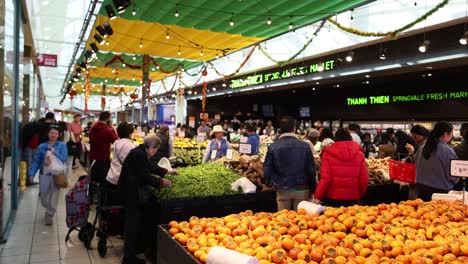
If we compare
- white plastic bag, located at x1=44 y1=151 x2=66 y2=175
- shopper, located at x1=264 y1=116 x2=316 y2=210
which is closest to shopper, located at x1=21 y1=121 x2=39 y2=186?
white plastic bag, located at x1=44 y1=151 x2=66 y2=175

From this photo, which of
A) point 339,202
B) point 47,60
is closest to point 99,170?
point 339,202

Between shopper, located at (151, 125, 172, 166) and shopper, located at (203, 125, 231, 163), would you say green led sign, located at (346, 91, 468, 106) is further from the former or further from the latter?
shopper, located at (151, 125, 172, 166)

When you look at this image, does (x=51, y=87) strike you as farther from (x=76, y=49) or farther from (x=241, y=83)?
(x=241, y=83)

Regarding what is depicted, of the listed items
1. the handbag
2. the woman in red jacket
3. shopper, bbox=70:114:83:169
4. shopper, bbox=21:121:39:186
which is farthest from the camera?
shopper, bbox=70:114:83:169

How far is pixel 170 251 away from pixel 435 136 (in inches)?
149

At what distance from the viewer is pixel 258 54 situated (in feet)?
56.5

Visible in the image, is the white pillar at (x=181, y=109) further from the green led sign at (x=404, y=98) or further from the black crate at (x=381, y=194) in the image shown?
the black crate at (x=381, y=194)

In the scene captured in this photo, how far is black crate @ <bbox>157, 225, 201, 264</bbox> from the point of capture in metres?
2.44

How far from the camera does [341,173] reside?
15.3ft

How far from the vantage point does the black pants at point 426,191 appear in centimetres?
511

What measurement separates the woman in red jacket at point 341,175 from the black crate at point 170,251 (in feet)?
7.06

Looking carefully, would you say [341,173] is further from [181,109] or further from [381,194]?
[181,109]

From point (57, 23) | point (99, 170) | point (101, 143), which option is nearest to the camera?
point (99, 170)

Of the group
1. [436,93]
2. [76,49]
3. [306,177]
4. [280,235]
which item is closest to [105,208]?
[306,177]
